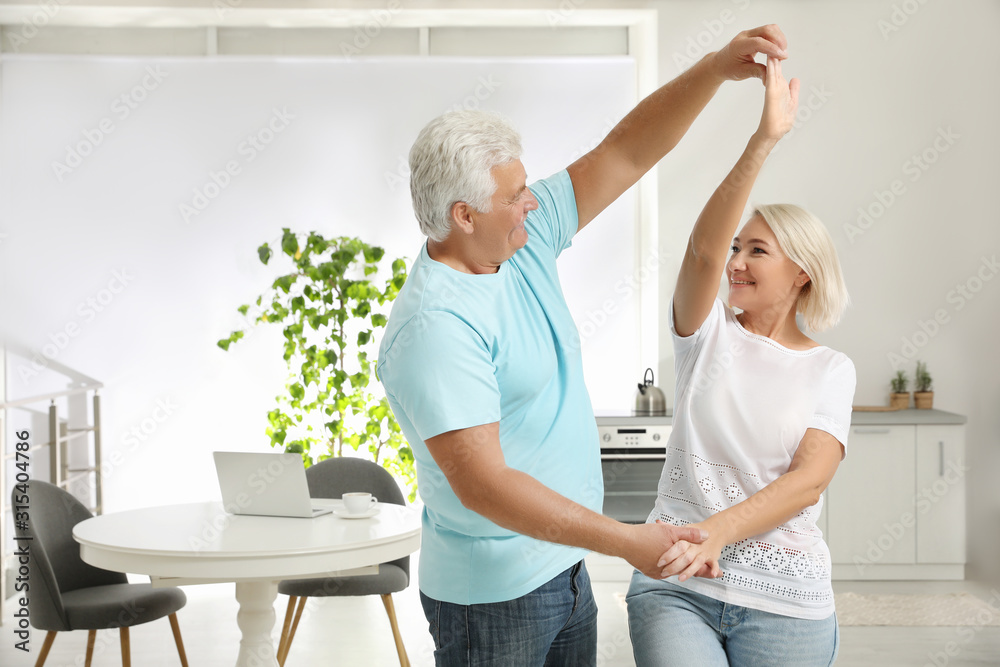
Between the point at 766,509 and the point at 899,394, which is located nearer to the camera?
the point at 766,509

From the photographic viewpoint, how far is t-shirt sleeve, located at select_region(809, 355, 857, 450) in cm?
150

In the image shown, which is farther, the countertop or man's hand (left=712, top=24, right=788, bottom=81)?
the countertop

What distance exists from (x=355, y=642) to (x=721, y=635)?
2452mm

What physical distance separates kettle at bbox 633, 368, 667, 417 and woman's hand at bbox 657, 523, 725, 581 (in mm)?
3018

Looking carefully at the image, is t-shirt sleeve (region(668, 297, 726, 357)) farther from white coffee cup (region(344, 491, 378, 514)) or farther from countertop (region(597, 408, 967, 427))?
countertop (region(597, 408, 967, 427))

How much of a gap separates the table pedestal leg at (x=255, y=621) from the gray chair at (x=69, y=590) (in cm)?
37

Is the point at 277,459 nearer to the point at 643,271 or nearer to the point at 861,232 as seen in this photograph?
the point at 643,271

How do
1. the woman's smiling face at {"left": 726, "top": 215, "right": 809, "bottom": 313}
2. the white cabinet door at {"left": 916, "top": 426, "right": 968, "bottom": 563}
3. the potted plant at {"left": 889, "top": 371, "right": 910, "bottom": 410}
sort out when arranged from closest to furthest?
the woman's smiling face at {"left": 726, "top": 215, "right": 809, "bottom": 313} → the white cabinet door at {"left": 916, "top": 426, "right": 968, "bottom": 563} → the potted plant at {"left": 889, "top": 371, "right": 910, "bottom": 410}

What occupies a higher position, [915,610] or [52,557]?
[52,557]

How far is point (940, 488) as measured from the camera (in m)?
4.22

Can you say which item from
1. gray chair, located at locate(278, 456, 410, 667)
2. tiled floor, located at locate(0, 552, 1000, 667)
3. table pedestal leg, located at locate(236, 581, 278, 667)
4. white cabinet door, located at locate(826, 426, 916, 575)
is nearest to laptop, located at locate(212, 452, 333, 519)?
table pedestal leg, located at locate(236, 581, 278, 667)

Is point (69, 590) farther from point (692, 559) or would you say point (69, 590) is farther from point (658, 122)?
point (658, 122)

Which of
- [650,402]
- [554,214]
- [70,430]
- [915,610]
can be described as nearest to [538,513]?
[554,214]

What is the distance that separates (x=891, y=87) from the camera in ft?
15.3
